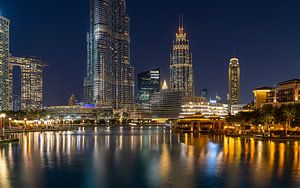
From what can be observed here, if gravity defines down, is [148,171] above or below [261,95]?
below

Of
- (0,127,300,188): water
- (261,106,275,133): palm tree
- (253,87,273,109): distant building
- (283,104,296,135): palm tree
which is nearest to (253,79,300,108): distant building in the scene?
(253,87,273,109): distant building

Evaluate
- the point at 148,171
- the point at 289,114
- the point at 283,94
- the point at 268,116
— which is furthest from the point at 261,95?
the point at 148,171

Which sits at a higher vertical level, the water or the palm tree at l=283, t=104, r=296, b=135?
the palm tree at l=283, t=104, r=296, b=135

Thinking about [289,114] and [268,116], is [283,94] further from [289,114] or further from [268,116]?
[289,114]

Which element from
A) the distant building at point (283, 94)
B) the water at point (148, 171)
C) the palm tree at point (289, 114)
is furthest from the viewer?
the distant building at point (283, 94)

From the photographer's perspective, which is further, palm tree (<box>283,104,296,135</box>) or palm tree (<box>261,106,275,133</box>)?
palm tree (<box>261,106,275,133</box>)

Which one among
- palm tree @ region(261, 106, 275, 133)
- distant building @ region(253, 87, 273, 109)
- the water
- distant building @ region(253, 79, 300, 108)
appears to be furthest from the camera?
distant building @ region(253, 87, 273, 109)

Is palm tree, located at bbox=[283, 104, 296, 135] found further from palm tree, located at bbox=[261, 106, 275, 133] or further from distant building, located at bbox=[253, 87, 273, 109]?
distant building, located at bbox=[253, 87, 273, 109]

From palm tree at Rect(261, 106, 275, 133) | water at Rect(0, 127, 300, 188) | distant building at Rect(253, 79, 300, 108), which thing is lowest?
water at Rect(0, 127, 300, 188)

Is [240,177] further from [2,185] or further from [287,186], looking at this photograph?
[2,185]

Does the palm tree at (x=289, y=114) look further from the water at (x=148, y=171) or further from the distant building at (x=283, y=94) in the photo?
the water at (x=148, y=171)

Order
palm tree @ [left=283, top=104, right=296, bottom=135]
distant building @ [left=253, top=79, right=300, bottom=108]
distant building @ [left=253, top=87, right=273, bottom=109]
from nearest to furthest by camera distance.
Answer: palm tree @ [left=283, top=104, right=296, bottom=135]
distant building @ [left=253, top=79, right=300, bottom=108]
distant building @ [left=253, top=87, right=273, bottom=109]

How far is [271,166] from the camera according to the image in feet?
140

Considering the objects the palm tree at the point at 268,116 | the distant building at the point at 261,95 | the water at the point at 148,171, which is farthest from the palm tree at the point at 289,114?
the distant building at the point at 261,95
